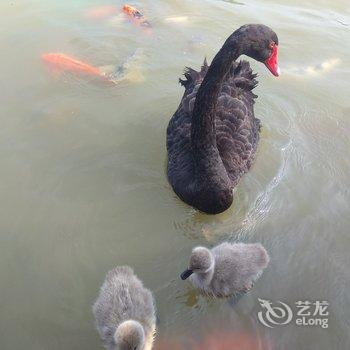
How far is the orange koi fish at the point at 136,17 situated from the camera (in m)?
5.92

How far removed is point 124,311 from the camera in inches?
106

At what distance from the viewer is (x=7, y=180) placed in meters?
3.76

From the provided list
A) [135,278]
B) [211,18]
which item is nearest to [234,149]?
[135,278]

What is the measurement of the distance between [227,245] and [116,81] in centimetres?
239

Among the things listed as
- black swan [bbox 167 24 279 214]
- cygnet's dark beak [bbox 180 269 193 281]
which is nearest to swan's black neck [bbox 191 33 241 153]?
black swan [bbox 167 24 279 214]

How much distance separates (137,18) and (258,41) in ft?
10.1

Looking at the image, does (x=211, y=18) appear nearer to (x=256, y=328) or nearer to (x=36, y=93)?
(x=36, y=93)

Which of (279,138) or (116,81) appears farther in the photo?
(116,81)

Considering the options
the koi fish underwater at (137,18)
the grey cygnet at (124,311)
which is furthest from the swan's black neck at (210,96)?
the koi fish underwater at (137,18)

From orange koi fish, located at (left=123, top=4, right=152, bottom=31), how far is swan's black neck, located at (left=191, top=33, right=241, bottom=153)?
112 inches

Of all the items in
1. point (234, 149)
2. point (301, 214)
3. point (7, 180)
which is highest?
point (234, 149)

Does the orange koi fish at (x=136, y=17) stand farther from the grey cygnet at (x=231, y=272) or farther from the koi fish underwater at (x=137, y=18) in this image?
the grey cygnet at (x=231, y=272)

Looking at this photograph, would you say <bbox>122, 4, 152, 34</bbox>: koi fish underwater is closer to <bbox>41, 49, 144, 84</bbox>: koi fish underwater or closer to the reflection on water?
the reflection on water

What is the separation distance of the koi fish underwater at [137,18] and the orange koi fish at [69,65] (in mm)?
A: 1115
